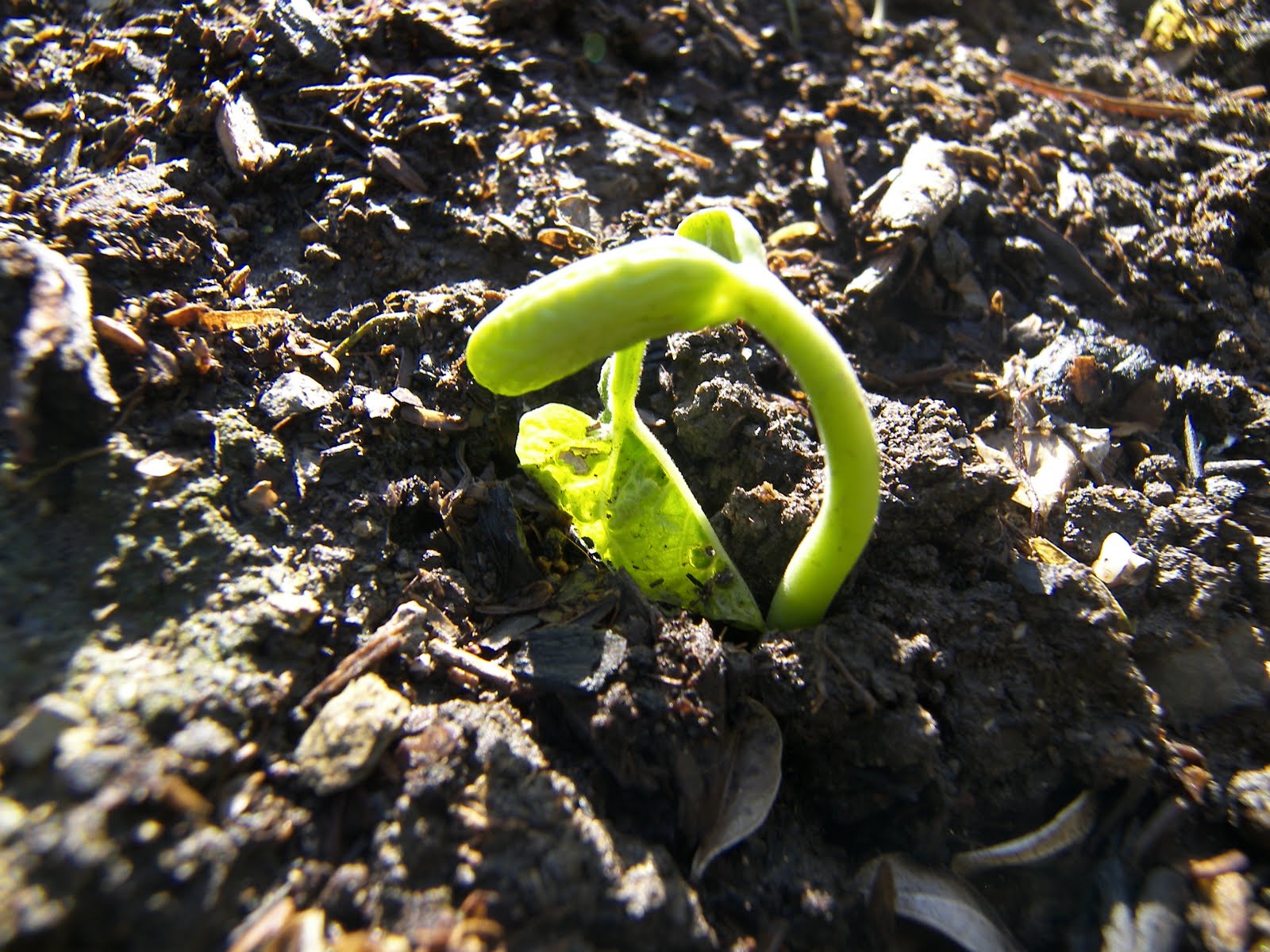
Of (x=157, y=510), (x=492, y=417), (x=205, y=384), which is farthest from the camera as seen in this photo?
(x=492, y=417)

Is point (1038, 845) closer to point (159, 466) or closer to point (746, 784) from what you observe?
point (746, 784)

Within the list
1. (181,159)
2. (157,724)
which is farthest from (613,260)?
(181,159)

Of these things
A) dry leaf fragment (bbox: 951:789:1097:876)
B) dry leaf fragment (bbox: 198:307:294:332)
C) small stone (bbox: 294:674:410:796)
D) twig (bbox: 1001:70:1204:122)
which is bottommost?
dry leaf fragment (bbox: 951:789:1097:876)

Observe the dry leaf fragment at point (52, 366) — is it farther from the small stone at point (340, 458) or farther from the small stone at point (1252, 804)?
the small stone at point (1252, 804)

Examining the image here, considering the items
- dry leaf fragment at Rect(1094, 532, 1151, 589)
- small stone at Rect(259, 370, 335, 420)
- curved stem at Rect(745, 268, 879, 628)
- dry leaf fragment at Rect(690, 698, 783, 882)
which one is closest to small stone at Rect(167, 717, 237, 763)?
small stone at Rect(259, 370, 335, 420)

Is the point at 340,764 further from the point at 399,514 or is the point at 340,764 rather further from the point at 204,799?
the point at 399,514

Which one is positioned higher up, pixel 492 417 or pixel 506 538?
pixel 492 417

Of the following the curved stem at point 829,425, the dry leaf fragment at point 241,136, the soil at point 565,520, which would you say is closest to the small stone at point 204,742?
the soil at point 565,520

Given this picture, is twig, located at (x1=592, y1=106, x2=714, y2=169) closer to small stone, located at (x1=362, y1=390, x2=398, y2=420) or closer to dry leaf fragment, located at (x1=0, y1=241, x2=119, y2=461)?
small stone, located at (x1=362, y1=390, x2=398, y2=420)
